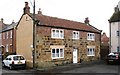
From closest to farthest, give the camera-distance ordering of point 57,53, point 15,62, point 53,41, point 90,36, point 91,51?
point 15,62 → point 53,41 → point 57,53 → point 91,51 → point 90,36

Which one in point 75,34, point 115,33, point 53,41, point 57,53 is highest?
point 115,33

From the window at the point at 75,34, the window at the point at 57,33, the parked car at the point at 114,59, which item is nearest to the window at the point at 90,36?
the window at the point at 75,34

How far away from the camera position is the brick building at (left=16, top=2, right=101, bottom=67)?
24797 mm

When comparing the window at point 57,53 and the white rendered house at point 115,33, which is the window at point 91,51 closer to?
the white rendered house at point 115,33

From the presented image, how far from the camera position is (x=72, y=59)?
28812 millimetres

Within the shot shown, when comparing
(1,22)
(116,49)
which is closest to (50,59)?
(116,49)

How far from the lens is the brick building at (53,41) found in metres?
24.8

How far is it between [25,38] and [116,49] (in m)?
17.5

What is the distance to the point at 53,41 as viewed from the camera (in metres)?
26.0

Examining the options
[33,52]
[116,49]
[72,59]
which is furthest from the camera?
[116,49]

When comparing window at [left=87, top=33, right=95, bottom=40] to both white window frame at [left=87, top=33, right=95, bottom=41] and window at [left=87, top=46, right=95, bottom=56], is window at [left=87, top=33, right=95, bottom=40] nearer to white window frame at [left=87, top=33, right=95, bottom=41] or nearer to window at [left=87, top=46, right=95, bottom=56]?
white window frame at [left=87, top=33, right=95, bottom=41]

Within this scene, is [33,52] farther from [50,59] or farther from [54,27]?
[54,27]

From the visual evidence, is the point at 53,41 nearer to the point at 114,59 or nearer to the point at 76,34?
the point at 76,34

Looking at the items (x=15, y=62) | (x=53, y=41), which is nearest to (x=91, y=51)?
(x=53, y=41)
